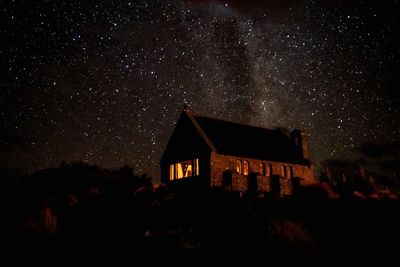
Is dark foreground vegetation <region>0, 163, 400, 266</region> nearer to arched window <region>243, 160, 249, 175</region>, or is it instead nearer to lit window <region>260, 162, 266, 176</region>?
arched window <region>243, 160, 249, 175</region>

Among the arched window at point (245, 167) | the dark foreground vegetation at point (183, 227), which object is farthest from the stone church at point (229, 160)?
the dark foreground vegetation at point (183, 227)

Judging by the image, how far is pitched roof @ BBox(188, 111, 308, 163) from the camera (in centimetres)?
3603

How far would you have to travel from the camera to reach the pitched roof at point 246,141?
36031 millimetres

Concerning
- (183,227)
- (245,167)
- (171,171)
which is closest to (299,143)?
(245,167)

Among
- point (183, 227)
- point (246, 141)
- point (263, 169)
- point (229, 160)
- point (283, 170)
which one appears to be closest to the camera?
point (183, 227)

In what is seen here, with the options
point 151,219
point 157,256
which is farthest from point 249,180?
point 157,256

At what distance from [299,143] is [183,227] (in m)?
25.2

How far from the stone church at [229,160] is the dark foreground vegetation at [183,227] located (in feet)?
23.8

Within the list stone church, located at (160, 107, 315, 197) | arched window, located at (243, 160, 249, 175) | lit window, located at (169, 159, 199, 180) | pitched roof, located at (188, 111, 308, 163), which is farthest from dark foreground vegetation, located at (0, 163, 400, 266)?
lit window, located at (169, 159, 199, 180)

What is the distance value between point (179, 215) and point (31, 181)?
1031 cm

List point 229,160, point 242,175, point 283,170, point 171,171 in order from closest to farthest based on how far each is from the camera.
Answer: point 242,175, point 229,160, point 171,171, point 283,170

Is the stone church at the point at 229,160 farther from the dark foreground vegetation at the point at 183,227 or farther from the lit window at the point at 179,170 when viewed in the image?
the dark foreground vegetation at the point at 183,227

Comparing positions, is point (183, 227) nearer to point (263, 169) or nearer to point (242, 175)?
point (242, 175)

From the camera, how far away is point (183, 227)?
22.4m
